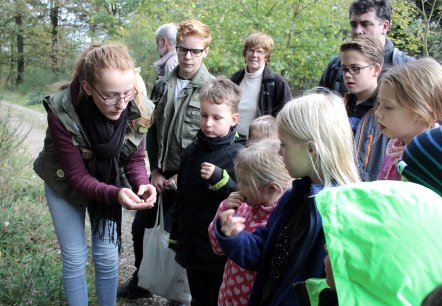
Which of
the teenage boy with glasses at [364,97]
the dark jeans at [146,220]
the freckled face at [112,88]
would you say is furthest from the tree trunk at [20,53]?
the teenage boy with glasses at [364,97]

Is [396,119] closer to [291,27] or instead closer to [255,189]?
[255,189]

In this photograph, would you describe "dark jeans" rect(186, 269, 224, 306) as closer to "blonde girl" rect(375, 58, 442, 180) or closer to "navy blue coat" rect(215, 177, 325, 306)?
"navy blue coat" rect(215, 177, 325, 306)

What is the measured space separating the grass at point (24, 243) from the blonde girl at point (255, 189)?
1.46 m

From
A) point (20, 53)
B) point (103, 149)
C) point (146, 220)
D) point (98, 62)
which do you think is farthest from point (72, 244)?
point (20, 53)

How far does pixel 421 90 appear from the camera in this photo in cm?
217

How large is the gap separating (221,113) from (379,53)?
1.08 meters

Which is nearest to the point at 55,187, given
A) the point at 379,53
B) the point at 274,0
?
the point at 379,53

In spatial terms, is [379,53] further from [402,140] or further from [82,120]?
[82,120]

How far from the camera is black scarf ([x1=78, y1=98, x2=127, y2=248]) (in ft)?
8.35

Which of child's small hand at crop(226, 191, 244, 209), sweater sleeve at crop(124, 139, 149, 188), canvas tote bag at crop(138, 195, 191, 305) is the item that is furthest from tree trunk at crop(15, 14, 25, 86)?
child's small hand at crop(226, 191, 244, 209)

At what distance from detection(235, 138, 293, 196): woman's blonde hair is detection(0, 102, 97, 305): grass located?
5.51 ft

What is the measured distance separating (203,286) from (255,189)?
41.8 inches

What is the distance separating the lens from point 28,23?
27.8 m

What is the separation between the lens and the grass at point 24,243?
304 cm
